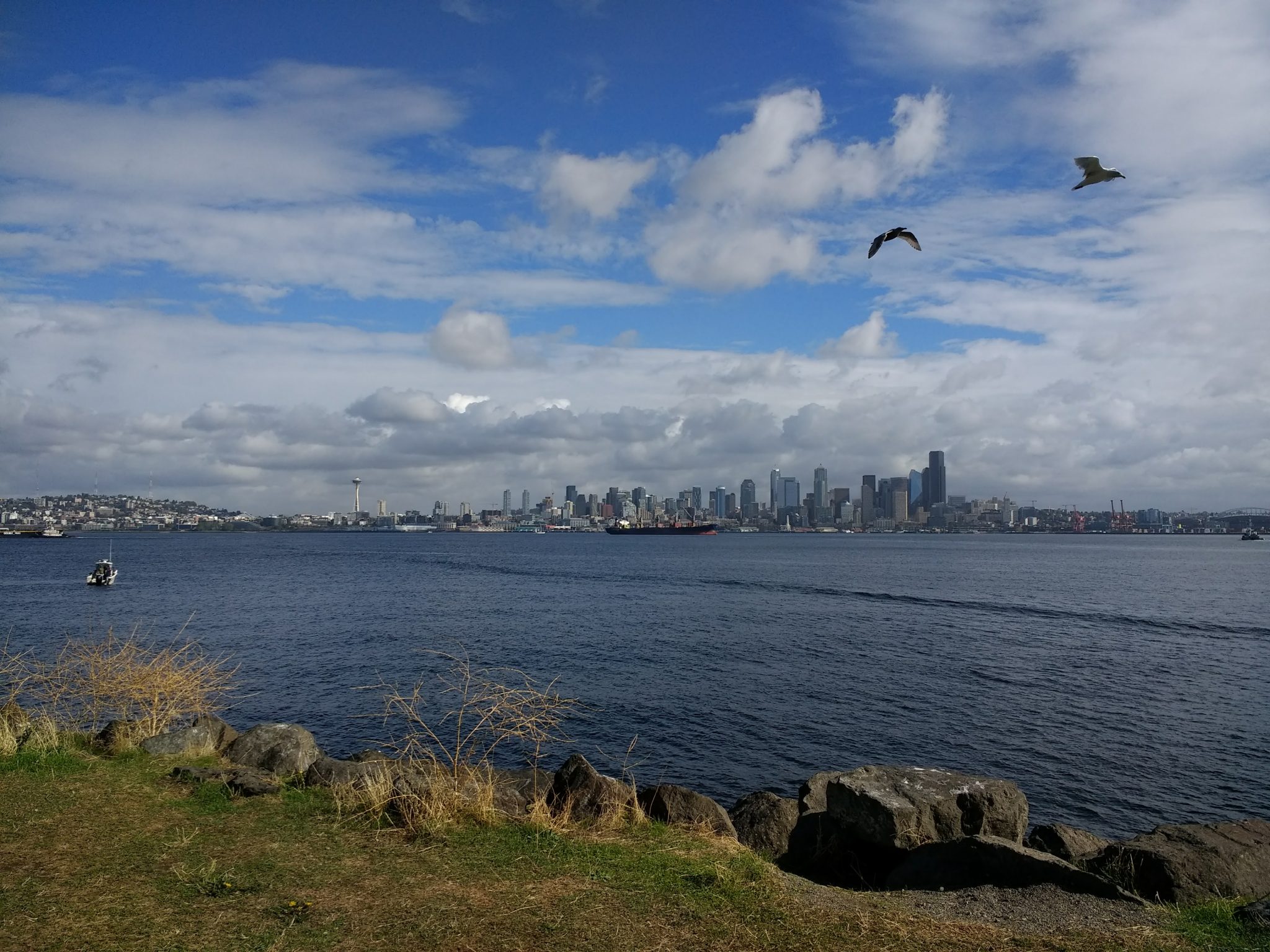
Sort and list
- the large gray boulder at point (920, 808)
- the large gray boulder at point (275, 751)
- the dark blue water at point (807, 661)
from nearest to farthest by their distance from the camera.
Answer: the large gray boulder at point (920, 808) < the large gray boulder at point (275, 751) < the dark blue water at point (807, 661)

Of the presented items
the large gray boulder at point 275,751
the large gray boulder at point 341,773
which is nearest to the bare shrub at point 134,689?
the large gray boulder at point 275,751

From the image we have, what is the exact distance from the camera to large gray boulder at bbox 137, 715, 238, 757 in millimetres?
14898

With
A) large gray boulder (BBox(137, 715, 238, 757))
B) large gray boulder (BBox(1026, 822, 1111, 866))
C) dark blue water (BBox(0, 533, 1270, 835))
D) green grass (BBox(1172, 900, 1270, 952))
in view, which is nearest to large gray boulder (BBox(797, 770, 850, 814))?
large gray boulder (BBox(1026, 822, 1111, 866))

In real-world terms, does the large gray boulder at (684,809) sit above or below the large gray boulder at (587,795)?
below

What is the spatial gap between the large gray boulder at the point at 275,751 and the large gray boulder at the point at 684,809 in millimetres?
6054

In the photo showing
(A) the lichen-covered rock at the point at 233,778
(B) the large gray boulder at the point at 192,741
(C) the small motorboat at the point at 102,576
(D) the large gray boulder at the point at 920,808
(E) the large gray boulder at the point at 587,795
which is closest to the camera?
(E) the large gray boulder at the point at 587,795

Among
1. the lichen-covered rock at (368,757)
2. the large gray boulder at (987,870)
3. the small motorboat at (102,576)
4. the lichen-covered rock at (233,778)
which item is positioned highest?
the lichen-covered rock at (233,778)

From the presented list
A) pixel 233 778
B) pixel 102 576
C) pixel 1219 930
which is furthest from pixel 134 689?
pixel 102 576

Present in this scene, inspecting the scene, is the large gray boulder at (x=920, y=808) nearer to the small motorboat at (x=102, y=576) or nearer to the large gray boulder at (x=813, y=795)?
the large gray boulder at (x=813, y=795)

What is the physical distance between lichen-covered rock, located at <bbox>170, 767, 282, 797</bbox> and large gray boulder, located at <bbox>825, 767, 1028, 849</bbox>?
357 inches

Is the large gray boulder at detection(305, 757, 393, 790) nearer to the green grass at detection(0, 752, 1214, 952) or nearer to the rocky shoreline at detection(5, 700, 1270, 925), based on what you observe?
the rocky shoreline at detection(5, 700, 1270, 925)

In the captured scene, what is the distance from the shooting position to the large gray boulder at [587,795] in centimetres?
1227

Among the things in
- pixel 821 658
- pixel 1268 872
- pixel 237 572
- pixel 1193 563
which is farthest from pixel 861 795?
pixel 1193 563

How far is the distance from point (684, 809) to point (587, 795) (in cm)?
183
